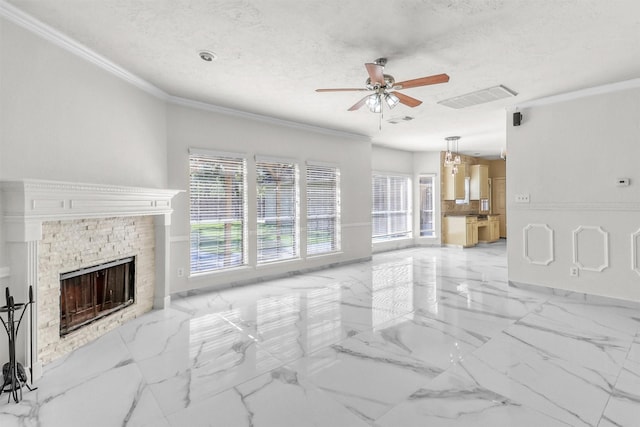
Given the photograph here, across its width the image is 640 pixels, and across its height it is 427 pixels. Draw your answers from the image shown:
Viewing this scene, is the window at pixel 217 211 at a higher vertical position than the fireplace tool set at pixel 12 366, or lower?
higher

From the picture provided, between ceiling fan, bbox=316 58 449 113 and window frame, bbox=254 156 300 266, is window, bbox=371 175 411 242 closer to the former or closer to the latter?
window frame, bbox=254 156 300 266

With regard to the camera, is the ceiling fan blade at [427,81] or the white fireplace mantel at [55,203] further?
the ceiling fan blade at [427,81]

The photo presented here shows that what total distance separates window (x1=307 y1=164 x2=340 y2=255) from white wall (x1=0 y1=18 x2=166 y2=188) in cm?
291

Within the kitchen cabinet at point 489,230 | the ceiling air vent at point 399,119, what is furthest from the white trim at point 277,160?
the kitchen cabinet at point 489,230

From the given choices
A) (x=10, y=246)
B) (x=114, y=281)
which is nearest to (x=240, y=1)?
(x=10, y=246)

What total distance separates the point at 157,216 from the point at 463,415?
380 cm

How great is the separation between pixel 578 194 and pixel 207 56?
4840 mm

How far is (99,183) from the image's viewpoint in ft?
10.4

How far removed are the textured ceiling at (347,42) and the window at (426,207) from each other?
501 centimetres

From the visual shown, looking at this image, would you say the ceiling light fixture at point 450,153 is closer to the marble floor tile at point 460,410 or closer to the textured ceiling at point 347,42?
the textured ceiling at point 347,42

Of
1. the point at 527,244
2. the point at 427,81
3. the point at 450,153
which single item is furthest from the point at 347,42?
the point at 450,153

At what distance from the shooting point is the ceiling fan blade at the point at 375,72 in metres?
2.66

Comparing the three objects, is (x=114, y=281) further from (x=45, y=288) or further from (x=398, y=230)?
(x=398, y=230)

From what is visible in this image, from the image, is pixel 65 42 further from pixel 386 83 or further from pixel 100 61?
pixel 386 83
